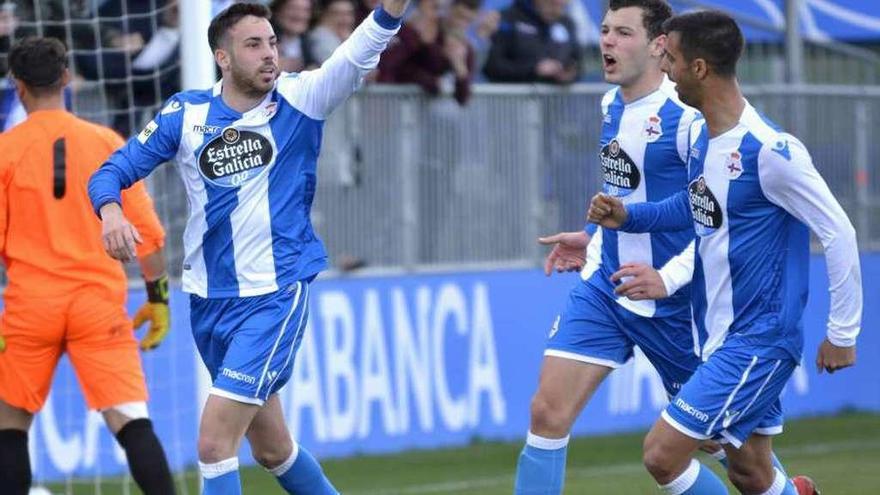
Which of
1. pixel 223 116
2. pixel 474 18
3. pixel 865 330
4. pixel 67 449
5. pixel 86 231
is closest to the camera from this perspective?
pixel 223 116

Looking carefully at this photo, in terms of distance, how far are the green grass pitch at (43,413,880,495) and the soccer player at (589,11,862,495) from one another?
10.6 ft

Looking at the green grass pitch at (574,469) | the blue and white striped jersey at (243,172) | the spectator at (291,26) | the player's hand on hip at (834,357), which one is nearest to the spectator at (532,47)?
the spectator at (291,26)

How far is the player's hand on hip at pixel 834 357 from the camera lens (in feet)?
22.0

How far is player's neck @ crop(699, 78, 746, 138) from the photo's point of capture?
6934 millimetres

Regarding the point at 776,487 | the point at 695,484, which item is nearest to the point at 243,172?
the point at 695,484

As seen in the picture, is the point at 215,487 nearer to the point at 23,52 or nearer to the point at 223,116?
the point at 223,116

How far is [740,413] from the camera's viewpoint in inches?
272

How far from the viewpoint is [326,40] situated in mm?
13039

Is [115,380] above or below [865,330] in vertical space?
above

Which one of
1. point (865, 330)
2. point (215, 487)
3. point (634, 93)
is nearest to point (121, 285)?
point (215, 487)

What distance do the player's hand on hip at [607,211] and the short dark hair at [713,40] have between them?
638 mm

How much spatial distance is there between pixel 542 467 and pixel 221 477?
137 centimetres

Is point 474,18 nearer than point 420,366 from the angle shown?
No

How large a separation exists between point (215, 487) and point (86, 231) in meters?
1.83
